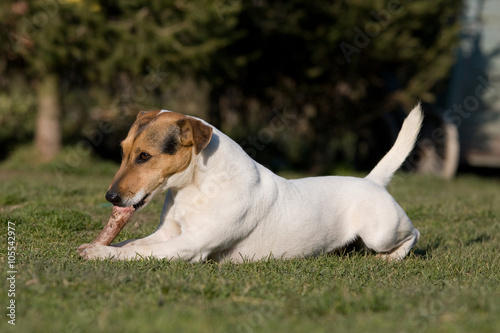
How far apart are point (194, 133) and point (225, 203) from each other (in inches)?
23.7

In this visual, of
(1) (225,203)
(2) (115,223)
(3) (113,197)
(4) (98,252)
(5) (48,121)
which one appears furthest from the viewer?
(5) (48,121)

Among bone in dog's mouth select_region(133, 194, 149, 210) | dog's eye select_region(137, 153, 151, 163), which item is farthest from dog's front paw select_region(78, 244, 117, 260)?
dog's eye select_region(137, 153, 151, 163)

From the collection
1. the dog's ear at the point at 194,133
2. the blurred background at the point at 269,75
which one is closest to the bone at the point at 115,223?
the dog's ear at the point at 194,133

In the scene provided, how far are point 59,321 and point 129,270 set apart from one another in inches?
41.9

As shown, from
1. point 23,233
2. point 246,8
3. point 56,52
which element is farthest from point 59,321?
point 246,8

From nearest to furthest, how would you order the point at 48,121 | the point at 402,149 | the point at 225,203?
the point at 225,203 < the point at 402,149 < the point at 48,121

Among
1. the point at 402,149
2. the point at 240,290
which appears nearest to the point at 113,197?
the point at 240,290

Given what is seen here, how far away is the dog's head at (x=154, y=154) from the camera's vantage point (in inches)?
189

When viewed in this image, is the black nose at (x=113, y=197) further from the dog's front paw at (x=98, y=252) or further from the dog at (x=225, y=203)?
the dog's front paw at (x=98, y=252)

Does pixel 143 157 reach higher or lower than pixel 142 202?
higher

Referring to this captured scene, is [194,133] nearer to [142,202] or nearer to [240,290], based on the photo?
[142,202]

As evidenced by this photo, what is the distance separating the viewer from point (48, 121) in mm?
12938

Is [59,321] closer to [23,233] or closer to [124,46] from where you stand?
[23,233]

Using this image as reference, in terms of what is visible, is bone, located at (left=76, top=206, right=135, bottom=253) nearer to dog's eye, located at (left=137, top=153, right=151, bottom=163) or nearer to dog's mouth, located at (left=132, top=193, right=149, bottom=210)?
dog's mouth, located at (left=132, top=193, right=149, bottom=210)
